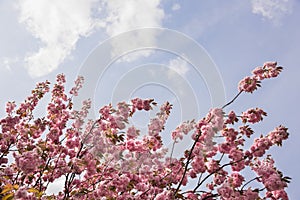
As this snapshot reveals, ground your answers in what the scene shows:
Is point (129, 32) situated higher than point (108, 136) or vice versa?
point (129, 32)

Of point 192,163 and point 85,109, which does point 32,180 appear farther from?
point 192,163

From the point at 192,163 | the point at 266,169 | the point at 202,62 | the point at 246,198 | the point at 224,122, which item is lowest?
the point at 246,198

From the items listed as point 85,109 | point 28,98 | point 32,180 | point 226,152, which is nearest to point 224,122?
point 226,152

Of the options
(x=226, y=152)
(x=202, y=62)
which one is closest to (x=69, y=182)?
(x=226, y=152)

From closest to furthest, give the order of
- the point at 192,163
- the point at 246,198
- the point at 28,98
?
1. the point at 246,198
2. the point at 192,163
3. the point at 28,98

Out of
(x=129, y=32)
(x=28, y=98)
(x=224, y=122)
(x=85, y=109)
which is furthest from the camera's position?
(x=28, y=98)

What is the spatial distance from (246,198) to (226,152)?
0.92m

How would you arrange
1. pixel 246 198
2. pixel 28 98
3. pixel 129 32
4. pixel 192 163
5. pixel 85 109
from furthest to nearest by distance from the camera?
pixel 28 98, pixel 129 32, pixel 85 109, pixel 192 163, pixel 246 198

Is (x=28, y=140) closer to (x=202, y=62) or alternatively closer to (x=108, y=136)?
(x=108, y=136)

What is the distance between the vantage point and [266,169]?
16.2ft

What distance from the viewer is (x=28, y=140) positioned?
6.70 meters

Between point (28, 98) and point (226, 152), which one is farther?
point (28, 98)

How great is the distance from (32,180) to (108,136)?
6.73 ft

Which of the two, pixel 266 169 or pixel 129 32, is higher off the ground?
pixel 129 32
